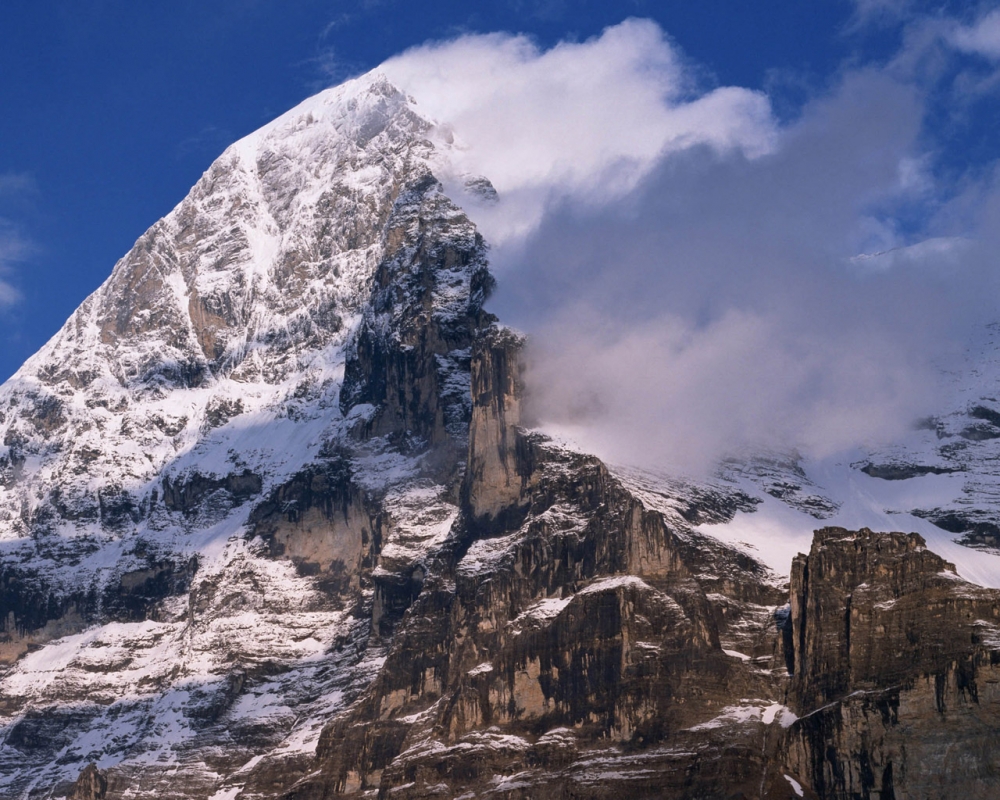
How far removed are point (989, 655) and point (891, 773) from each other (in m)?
11.8

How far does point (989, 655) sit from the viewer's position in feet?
654

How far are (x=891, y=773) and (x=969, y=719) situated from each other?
7308 millimetres

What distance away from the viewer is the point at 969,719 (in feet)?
646

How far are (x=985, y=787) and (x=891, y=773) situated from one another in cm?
759

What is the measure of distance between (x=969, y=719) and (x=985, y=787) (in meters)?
5.41

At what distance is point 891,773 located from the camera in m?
198

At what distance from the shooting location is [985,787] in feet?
638

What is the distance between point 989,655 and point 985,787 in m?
10.7
